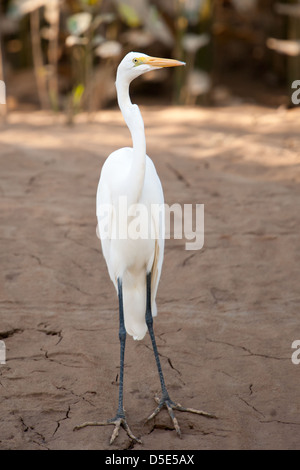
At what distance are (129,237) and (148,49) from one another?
6720 millimetres

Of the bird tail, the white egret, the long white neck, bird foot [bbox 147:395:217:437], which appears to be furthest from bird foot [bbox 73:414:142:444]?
the long white neck

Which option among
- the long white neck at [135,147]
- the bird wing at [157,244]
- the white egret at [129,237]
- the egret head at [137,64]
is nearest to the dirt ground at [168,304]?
the white egret at [129,237]

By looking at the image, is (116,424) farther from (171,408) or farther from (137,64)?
(137,64)

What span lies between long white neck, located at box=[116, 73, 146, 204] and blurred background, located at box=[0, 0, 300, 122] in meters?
3.81

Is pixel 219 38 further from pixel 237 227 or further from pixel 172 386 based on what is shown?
pixel 172 386

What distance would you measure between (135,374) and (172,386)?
0.21 m

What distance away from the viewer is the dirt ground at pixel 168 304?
290 cm

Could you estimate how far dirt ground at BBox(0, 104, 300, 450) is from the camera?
9.52 ft

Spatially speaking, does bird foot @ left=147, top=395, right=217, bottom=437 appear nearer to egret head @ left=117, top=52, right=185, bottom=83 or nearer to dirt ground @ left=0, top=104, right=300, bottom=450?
dirt ground @ left=0, top=104, right=300, bottom=450

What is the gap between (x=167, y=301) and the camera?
386 cm

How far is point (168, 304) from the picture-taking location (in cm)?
383

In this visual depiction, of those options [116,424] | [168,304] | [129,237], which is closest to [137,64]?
[129,237]

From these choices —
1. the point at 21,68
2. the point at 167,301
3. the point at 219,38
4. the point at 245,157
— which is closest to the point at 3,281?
the point at 167,301

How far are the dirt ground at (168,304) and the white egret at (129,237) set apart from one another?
19 cm
